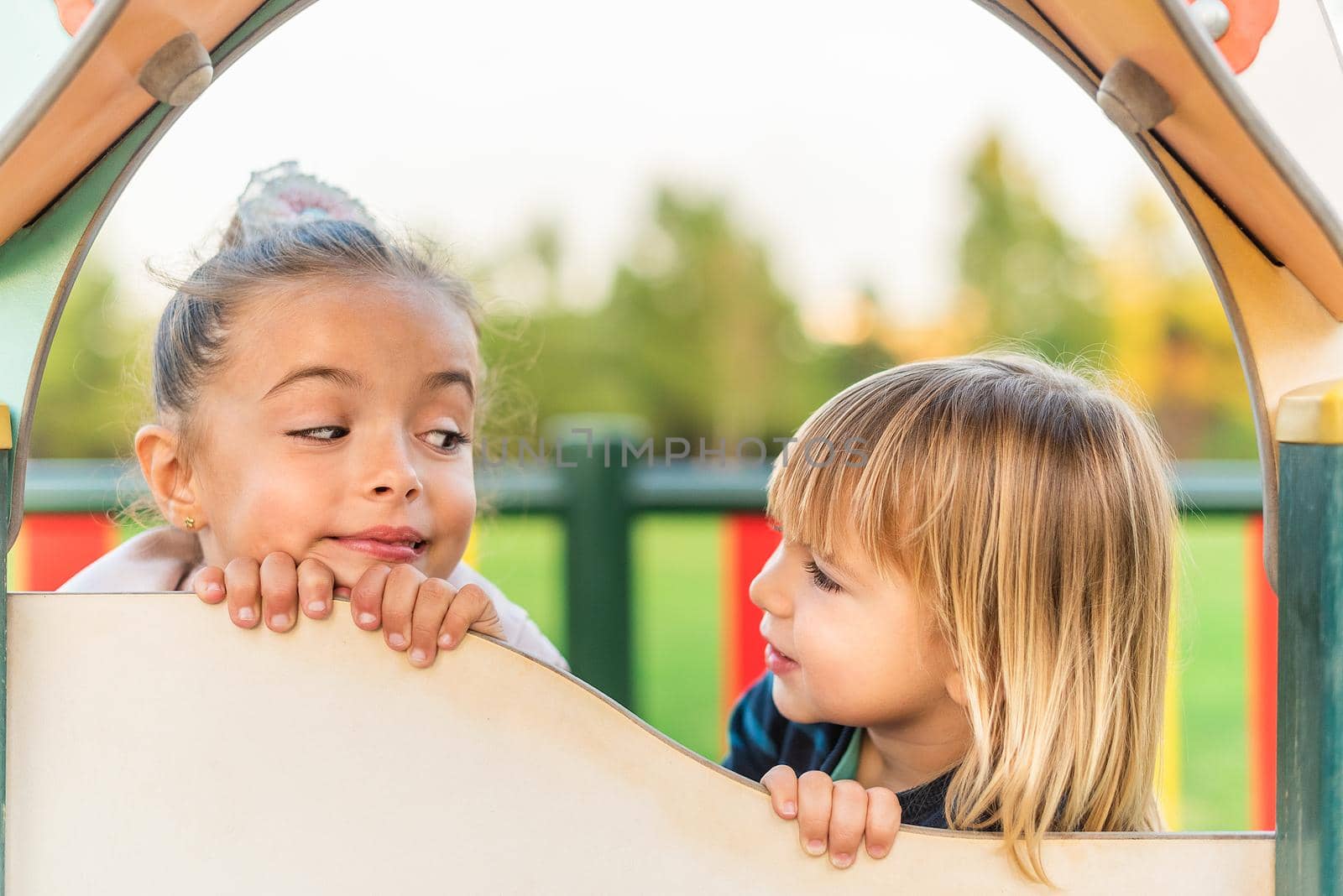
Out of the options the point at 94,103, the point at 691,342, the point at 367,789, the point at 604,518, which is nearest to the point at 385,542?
the point at 367,789

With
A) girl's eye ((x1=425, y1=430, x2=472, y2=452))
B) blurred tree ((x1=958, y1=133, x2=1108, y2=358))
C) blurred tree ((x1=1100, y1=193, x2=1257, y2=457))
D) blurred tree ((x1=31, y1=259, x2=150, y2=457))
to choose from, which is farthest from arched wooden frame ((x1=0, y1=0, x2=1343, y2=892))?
blurred tree ((x1=958, y1=133, x2=1108, y2=358))

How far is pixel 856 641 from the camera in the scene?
0.95 m

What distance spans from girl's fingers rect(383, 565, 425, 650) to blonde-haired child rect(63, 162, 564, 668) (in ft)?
0.50

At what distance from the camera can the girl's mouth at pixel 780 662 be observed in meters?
1.03

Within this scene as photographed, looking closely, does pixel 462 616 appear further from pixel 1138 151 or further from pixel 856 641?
pixel 1138 151

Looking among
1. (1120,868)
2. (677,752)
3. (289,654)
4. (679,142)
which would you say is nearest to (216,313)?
(289,654)

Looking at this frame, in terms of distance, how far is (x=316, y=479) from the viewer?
1010mm

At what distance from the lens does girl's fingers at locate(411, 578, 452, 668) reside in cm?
70

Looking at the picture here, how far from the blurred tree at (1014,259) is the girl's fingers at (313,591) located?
6319 mm

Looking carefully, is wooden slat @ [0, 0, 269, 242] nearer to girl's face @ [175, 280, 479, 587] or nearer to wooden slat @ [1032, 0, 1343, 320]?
girl's face @ [175, 280, 479, 587]

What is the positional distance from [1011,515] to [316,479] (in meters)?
0.60

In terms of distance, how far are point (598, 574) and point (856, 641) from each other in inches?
67.2

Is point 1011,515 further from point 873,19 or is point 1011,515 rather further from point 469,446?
point 873,19

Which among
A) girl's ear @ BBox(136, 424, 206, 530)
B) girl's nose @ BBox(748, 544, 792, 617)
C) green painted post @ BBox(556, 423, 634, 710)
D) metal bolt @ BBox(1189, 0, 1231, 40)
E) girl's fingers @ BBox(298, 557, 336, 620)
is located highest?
metal bolt @ BBox(1189, 0, 1231, 40)
